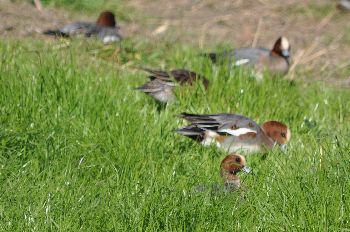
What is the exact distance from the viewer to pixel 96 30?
12.1 metres

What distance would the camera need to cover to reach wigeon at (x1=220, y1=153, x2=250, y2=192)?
249 inches

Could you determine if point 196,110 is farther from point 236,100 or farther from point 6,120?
point 6,120

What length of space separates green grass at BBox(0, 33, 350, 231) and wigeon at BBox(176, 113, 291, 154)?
169mm

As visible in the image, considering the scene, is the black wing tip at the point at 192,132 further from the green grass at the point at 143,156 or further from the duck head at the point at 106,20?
the duck head at the point at 106,20

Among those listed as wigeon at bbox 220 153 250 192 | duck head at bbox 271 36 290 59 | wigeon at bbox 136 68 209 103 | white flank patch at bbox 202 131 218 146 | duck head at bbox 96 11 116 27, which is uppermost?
wigeon at bbox 220 153 250 192

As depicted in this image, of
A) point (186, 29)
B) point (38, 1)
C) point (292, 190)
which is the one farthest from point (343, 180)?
point (38, 1)

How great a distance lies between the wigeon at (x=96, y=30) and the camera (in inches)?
460

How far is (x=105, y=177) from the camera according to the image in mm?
6734

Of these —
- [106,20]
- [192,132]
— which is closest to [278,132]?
[192,132]

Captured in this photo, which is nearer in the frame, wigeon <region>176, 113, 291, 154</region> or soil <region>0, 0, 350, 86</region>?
wigeon <region>176, 113, 291, 154</region>

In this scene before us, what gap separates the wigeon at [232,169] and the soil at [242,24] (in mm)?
4774

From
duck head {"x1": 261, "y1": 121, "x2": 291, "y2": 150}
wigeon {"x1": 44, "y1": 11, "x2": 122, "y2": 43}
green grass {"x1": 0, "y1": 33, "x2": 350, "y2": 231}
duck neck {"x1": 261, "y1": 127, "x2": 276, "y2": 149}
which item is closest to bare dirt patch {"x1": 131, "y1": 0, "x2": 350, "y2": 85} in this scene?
wigeon {"x1": 44, "y1": 11, "x2": 122, "y2": 43}

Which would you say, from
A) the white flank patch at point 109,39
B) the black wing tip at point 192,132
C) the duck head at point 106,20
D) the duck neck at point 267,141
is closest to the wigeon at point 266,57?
the white flank patch at point 109,39

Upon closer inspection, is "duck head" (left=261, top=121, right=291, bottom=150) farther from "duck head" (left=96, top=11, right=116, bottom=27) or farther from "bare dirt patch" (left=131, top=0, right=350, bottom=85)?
"duck head" (left=96, top=11, right=116, bottom=27)
